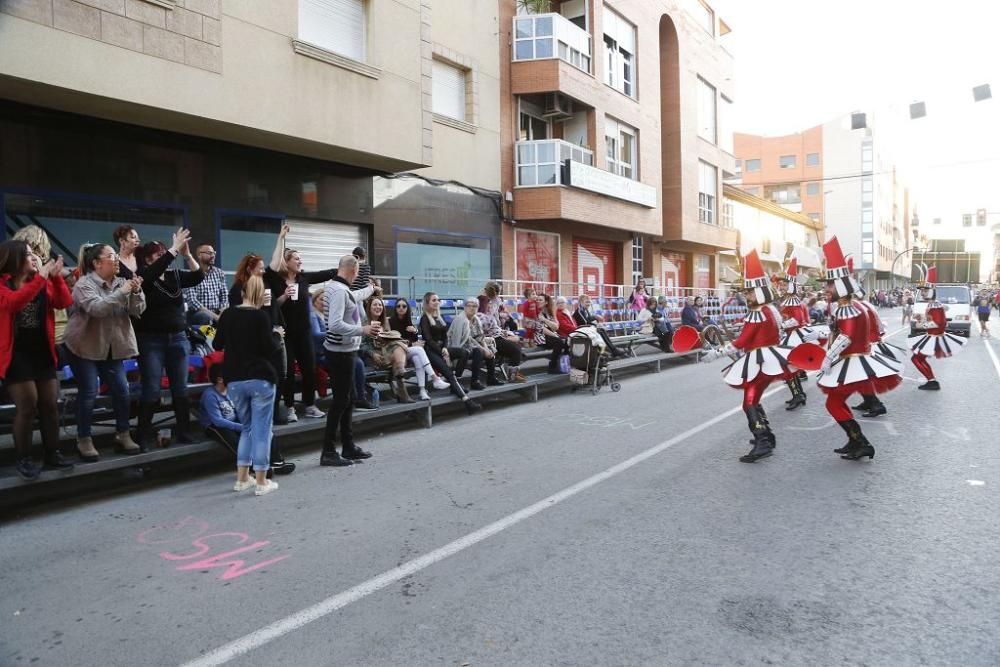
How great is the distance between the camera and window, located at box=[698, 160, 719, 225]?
29859 mm

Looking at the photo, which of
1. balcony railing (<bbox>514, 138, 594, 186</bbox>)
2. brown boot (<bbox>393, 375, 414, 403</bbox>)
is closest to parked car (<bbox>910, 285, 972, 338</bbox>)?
balcony railing (<bbox>514, 138, 594, 186</bbox>)

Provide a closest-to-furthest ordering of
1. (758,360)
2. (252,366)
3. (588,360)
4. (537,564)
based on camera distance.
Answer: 1. (537,564)
2. (252,366)
3. (758,360)
4. (588,360)

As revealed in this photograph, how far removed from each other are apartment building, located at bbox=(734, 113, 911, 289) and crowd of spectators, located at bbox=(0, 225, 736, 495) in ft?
243

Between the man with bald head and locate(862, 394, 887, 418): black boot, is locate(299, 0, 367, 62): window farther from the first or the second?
locate(862, 394, 887, 418): black boot

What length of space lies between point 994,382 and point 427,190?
12401mm

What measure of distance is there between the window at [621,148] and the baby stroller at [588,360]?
1129 centimetres

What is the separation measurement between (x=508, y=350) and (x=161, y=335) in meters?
6.10

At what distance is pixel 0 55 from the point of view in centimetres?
819

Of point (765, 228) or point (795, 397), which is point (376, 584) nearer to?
point (795, 397)

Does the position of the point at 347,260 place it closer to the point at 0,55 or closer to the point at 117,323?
the point at 117,323

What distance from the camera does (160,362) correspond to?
6543 millimetres

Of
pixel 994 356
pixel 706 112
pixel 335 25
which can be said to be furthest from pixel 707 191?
pixel 335 25

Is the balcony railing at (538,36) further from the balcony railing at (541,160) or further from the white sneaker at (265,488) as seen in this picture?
the white sneaker at (265,488)

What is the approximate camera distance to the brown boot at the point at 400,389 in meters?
9.27
